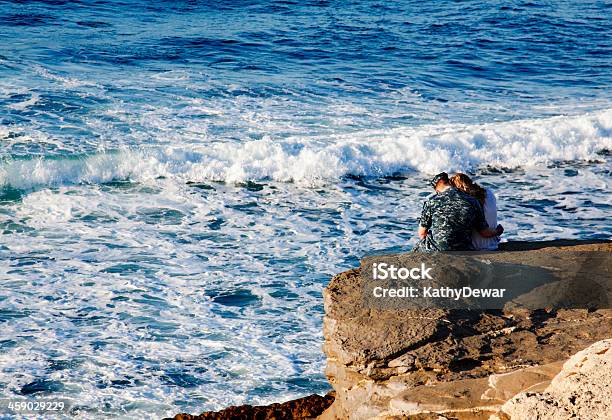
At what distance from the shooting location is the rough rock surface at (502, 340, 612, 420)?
3.43 meters

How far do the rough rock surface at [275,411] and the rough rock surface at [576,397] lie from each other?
2698mm

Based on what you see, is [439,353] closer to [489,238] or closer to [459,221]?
[459,221]

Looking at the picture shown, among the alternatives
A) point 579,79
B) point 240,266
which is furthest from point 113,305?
point 579,79

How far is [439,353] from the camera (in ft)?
16.4

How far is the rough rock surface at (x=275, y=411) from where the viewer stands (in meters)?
6.23

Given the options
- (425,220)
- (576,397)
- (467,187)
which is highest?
(467,187)

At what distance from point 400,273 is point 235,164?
26.9ft

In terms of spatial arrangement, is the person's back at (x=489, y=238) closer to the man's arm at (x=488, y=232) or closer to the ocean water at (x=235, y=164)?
the man's arm at (x=488, y=232)

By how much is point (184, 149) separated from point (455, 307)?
30.4 feet

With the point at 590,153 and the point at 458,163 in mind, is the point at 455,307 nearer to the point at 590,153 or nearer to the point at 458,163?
the point at 458,163

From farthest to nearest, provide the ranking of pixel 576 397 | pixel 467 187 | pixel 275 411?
pixel 467 187, pixel 275 411, pixel 576 397
